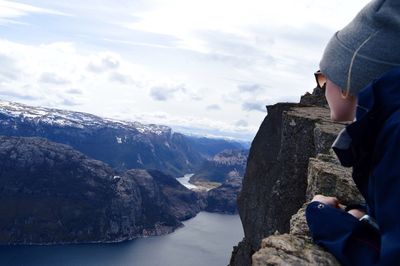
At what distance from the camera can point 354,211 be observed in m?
6.29

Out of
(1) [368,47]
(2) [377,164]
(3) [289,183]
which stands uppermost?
(1) [368,47]

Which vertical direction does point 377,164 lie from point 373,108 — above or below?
below

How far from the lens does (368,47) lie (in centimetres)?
441

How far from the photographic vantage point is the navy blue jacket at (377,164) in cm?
382

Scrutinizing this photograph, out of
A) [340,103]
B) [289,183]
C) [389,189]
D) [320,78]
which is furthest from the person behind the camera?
[289,183]

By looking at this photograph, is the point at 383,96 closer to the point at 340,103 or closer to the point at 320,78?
the point at 340,103

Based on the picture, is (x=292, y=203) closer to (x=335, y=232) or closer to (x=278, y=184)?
(x=278, y=184)

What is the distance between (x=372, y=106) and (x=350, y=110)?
0.70 metres

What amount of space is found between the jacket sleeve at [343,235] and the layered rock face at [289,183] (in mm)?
439

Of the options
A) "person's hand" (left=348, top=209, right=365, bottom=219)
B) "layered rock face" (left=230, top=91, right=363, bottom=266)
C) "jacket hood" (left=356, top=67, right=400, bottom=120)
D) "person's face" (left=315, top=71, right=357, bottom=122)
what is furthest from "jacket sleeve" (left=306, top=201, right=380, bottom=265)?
"jacket hood" (left=356, top=67, right=400, bottom=120)

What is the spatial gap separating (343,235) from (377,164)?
1531 millimetres

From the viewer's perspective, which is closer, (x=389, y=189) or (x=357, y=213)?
(x=389, y=189)

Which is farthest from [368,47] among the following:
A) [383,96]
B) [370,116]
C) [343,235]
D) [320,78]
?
[343,235]

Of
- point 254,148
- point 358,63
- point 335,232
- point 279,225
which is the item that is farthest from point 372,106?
point 254,148
